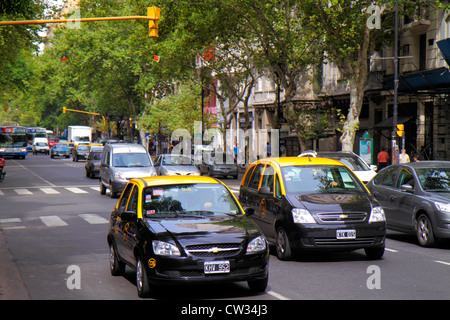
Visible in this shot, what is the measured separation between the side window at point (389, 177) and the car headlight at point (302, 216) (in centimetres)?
430

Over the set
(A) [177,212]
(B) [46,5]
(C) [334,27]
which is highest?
(B) [46,5]

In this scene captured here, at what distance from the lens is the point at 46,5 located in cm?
3781

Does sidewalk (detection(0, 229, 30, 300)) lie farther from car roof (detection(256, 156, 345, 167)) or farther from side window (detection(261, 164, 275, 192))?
car roof (detection(256, 156, 345, 167))

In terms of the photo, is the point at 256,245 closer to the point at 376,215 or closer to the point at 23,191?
the point at 376,215

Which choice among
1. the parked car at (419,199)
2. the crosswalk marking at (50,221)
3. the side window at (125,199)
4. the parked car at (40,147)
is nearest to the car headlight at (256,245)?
the side window at (125,199)

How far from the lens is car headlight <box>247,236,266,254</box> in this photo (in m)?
8.50

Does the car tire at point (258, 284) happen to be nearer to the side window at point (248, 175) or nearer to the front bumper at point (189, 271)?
the front bumper at point (189, 271)

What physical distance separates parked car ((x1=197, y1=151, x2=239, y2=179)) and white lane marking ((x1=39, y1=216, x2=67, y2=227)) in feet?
69.4

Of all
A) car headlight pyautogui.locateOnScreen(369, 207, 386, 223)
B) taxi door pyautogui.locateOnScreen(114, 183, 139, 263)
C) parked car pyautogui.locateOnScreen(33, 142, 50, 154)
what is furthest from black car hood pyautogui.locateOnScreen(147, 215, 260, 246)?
parked car pyautogui.locateOnScreen(33, 142, 50, 154)

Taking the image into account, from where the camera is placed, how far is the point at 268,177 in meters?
12.7

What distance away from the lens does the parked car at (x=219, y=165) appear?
1586 inches
